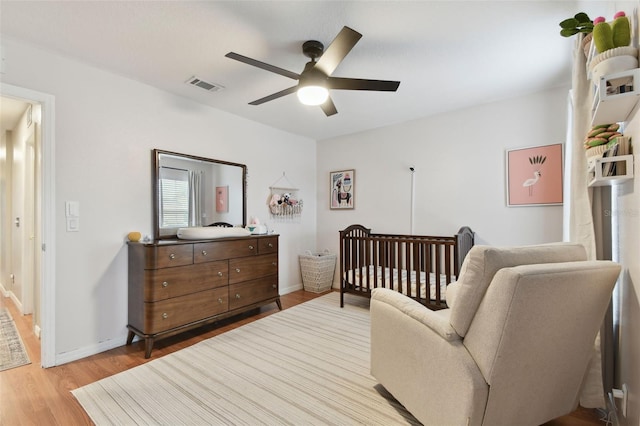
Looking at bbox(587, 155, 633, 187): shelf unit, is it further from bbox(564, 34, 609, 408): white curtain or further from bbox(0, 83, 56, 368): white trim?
bbox(0, 83, 56, 368): white trim

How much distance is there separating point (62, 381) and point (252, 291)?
160 cm

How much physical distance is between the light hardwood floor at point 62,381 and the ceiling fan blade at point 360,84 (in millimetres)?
2209

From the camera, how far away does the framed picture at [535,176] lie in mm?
2859

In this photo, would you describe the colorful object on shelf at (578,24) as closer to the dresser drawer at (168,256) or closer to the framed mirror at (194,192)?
the dresser drawer at (168,256)

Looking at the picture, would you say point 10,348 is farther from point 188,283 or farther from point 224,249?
point 224,249

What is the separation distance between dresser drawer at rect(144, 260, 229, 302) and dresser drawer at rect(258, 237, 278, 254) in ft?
1.58

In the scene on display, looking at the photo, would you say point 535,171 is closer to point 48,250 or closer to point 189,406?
point 189,406

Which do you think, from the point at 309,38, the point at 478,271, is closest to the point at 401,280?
the point at 478,271

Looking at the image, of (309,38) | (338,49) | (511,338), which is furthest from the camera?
(309,38)

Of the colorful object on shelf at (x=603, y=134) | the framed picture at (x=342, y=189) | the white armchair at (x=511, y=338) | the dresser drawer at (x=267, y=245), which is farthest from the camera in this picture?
the framed picture at (x=342, y=189)

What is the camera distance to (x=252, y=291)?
125 inches

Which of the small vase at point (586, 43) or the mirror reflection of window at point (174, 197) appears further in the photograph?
the mirror reflection of window at point (174, 197)

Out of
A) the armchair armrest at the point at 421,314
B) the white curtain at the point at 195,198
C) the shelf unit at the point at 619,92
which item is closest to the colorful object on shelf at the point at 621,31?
the shelf unit at the point at 619,92

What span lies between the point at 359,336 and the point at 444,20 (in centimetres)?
253
